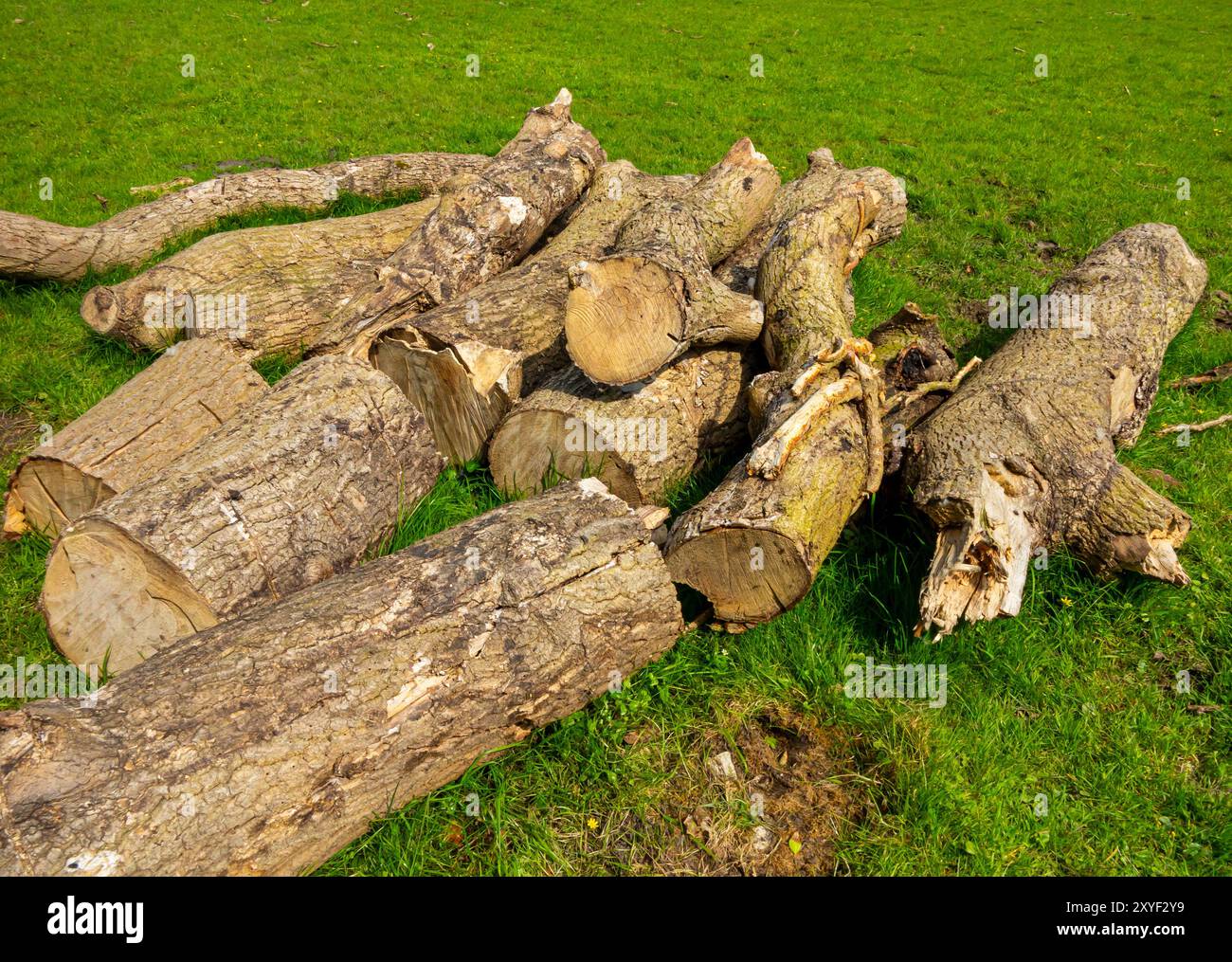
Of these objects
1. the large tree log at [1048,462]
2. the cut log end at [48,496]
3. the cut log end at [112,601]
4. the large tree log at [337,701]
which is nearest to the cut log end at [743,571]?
the large tree log at [337,701]

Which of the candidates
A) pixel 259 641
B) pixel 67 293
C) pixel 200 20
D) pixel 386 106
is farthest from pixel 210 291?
pixel 200 20

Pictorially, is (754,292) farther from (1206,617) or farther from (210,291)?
(210,291)

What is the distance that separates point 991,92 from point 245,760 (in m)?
13.3

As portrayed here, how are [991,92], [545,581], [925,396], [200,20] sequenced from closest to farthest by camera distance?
[545,581] < [925,396] < [991,92] < [200,20]

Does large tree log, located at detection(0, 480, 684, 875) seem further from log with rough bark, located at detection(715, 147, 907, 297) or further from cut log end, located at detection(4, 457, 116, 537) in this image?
log with rough bark, located at detection(715, 147, 907, 297)

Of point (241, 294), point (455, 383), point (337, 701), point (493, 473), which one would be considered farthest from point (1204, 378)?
point (241, 294)

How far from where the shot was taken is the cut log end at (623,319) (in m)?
4.44

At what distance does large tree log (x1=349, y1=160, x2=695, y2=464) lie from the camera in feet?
15.3

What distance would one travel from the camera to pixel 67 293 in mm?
6555

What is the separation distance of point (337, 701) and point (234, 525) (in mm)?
1136

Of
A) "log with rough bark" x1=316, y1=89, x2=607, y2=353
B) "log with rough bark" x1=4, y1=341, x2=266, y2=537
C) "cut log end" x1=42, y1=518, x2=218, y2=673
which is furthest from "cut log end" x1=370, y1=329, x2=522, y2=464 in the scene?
"cut log end" x1=42, y1=518, x2=218, y2=673

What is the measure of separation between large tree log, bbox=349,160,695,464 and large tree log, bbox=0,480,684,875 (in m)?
0.97

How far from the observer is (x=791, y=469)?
3971 millimetres

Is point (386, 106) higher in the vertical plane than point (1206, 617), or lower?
higher
